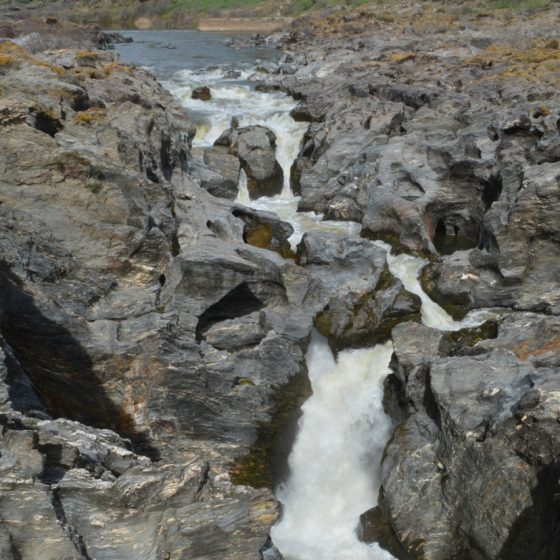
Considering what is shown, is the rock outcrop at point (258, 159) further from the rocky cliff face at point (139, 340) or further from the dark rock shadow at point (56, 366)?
the dark rock shadow at point (56, 366)

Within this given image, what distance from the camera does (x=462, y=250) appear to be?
25.4m

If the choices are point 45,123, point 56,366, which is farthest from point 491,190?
point 56,366

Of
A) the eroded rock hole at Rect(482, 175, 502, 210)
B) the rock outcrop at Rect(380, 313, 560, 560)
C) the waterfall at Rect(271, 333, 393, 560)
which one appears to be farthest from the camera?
the eroded rock hole at Rect(482, 175, 502, 210)

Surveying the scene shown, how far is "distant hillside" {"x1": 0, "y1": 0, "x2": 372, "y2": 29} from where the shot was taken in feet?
369

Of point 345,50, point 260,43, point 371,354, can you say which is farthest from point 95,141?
point 260,43

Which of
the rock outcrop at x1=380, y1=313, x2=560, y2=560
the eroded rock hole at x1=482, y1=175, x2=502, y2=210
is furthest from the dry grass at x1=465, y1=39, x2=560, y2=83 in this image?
the rock outcrop at x1=380, y1=313, x2=560, y2=560

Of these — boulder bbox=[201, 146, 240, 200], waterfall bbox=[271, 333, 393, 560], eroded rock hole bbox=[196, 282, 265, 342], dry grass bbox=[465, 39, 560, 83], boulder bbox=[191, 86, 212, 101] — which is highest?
dry grass bbox=[465, 39, 560, 83]

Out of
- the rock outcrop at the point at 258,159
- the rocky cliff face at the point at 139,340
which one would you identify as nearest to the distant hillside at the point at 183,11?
the rock outcrop at the point at 258,159

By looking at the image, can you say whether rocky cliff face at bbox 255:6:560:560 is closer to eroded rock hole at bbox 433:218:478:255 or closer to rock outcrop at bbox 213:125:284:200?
eroded rock hole at bbox 433:218:478:255

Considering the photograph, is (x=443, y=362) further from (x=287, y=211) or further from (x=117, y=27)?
(x=117, y=27)

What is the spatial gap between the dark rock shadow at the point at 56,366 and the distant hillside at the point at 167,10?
105 m

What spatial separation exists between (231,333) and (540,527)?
8.88 metres

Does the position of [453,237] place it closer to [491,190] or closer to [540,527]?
[491,190]

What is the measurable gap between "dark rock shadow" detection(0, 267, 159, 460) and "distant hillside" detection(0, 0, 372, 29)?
10520 centimetres
